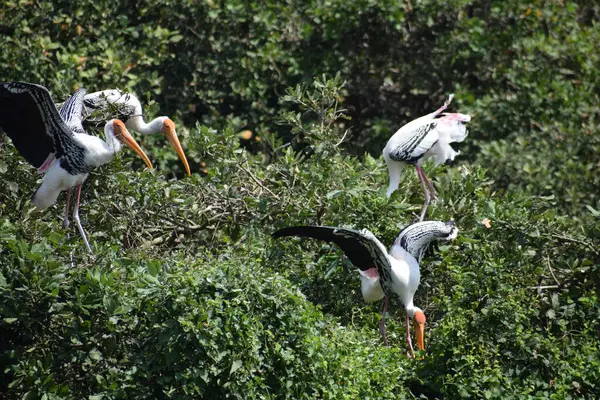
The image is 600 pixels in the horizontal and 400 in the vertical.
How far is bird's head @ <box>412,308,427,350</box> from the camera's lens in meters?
6.88

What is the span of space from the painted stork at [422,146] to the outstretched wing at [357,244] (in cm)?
64

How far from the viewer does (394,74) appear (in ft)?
36.5

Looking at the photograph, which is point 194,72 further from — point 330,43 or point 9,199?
point 9,199

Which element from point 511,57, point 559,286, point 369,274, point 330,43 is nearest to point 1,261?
point 369,274

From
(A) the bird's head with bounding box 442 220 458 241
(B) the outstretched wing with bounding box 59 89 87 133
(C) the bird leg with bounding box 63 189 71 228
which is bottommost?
(A) the bird's head with bounding box 442 220 458 241

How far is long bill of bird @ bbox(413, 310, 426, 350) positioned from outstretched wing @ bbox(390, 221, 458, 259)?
324 mm

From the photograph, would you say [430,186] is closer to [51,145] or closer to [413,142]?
[413,142]

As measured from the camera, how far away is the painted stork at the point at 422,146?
7504 millimetres

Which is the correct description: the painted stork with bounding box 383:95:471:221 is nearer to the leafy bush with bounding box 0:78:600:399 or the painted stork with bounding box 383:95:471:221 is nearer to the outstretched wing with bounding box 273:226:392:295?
the leafy bush with bounding box 0:78:600:399

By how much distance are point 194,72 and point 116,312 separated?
468 cm

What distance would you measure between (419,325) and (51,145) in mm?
2348

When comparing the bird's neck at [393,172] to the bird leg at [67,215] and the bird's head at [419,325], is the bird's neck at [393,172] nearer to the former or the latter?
the bird's head at [419,325]

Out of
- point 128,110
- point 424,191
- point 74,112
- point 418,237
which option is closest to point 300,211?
point 424,191

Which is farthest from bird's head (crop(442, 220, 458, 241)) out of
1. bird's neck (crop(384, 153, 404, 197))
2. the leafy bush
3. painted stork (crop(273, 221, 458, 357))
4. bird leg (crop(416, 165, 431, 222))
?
bird's neck (crop(384, 153, 404, 197))
